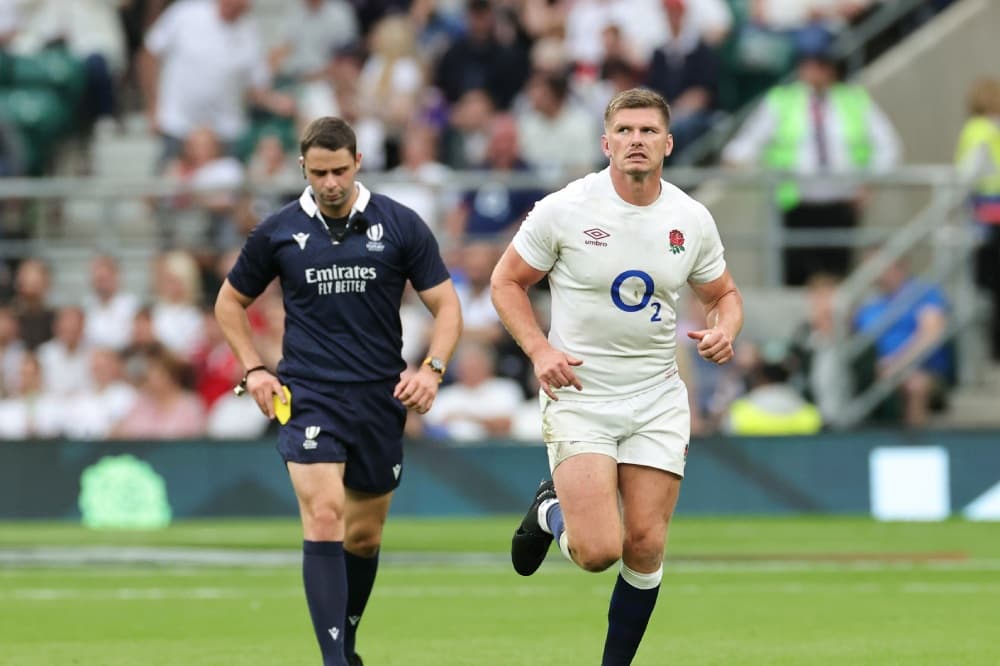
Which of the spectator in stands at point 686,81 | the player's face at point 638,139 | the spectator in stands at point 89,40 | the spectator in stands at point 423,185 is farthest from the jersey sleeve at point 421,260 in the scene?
the spectator in stands at point 89,40

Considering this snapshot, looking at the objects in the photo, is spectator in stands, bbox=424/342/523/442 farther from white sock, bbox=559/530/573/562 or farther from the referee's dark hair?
white sock, bbox=559/530/573/562

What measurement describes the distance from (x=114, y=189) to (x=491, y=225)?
332 centimetres

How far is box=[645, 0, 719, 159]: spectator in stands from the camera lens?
20047 mm

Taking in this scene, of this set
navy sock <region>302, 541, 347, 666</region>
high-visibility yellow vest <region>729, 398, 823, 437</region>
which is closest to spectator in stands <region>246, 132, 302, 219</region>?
high-visibility yellow vest <region>729, 398, 823, 437</region>

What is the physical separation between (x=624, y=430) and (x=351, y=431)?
4.19 feet

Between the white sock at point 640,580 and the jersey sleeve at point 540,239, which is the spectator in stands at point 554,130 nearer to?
the jersey sleeve at point 540,239

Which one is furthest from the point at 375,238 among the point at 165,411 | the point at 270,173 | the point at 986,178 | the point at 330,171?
the point at 986,178

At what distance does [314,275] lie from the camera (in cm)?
904

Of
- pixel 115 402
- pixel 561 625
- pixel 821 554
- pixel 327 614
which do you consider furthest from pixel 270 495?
pixel 327 614

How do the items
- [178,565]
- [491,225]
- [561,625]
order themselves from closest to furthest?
[561,625]
[178,565]
[491,225]

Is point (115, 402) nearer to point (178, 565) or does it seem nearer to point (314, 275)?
point (178, 565)

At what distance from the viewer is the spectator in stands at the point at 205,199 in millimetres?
18422

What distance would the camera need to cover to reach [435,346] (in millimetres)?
9148

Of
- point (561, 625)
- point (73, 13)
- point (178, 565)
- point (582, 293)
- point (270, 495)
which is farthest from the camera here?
point (73, 13)
